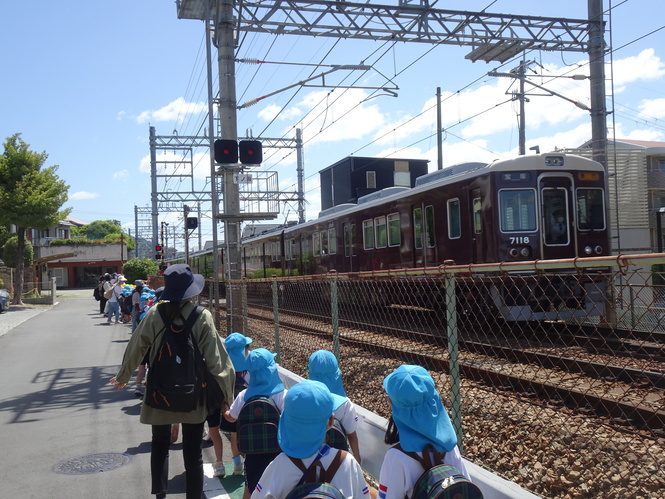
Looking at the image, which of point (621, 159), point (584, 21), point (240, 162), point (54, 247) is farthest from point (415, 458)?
point (54, 247)

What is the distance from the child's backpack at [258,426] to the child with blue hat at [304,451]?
1152 millimetres

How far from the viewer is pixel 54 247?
58969 mm

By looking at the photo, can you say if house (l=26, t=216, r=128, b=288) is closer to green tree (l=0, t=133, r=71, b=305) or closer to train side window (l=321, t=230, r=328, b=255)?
green tree (l=0, t=133, r=71, b=305)

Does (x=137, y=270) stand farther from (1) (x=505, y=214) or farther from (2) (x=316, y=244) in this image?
(1) (x=505, y=214)

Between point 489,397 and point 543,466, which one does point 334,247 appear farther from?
point 543,466

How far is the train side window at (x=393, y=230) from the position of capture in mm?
14273

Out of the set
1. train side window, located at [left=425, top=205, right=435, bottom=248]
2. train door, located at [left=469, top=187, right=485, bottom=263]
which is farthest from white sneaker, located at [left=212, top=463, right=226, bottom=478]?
train side window, located at [left=425, top=205, right=435, bottom=248]

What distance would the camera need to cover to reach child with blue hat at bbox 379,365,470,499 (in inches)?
99.6

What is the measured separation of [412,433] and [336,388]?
4.71 feet

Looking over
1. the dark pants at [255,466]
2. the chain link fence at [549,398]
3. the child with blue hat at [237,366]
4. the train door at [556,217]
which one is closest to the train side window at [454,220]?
the train door at [556,217]

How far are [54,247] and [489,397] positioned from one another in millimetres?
59563

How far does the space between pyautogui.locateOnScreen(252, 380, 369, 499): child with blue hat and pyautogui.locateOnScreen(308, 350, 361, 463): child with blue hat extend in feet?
3.17

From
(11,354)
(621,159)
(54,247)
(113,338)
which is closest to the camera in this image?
(11,354)

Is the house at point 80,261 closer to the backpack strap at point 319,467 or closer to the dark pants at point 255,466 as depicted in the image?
the dark pants at point 255,466
